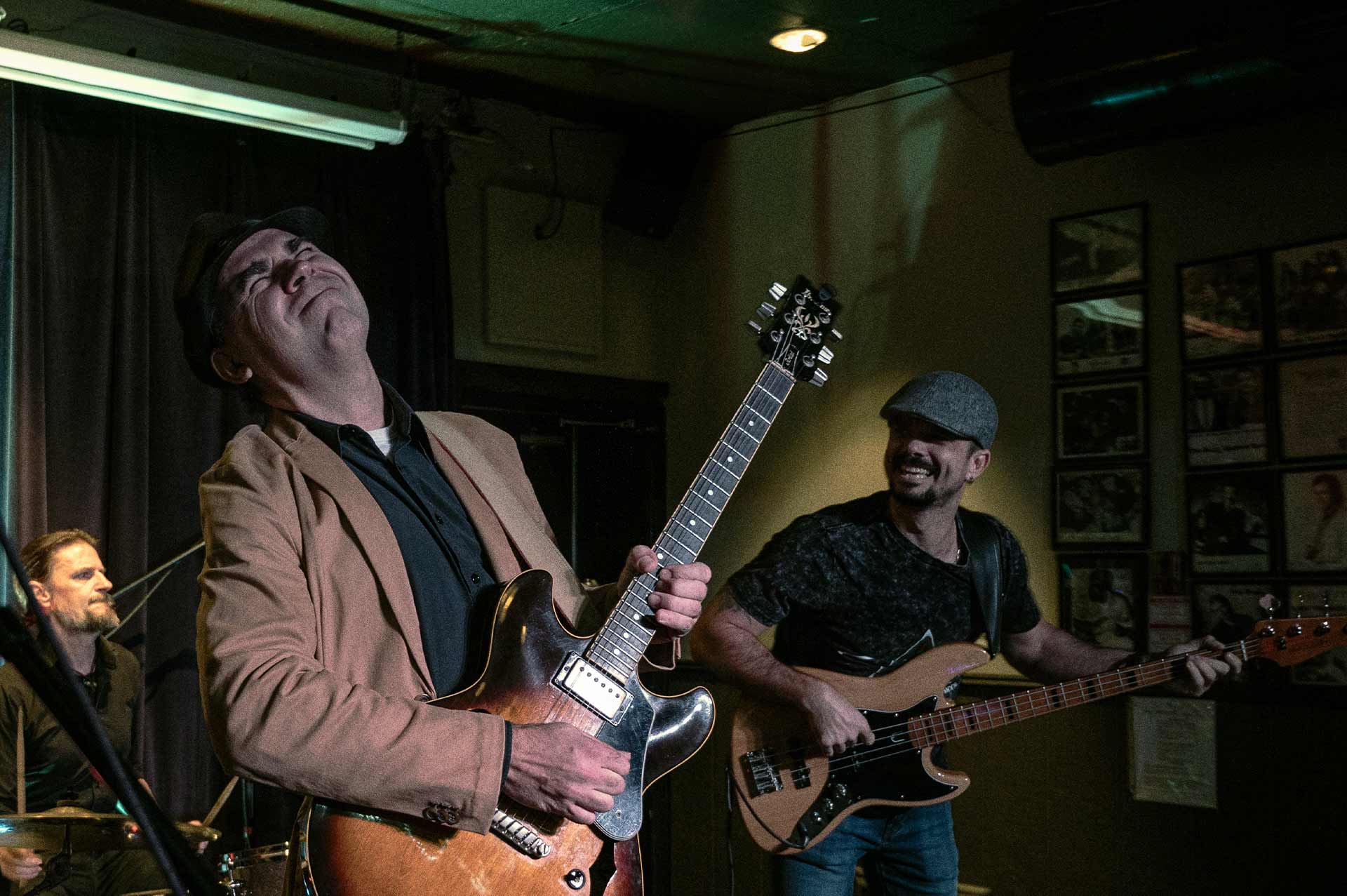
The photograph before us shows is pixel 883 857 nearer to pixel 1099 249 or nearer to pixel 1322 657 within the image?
pixel 1322 657

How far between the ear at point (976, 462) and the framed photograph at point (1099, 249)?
168 cm

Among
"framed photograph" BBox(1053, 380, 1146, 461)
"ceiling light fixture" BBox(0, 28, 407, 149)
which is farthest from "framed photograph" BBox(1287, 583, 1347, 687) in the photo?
"ceiling light fixture" BBox(0, 28, 407, 149)

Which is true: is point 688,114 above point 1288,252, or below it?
above

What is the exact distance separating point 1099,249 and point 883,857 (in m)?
2.74

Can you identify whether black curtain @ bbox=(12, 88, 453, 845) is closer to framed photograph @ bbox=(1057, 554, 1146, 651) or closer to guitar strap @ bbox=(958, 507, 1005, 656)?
guitar strap @ bbox=(958, 507, 1005, 656)

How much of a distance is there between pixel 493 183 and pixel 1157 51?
3238mm

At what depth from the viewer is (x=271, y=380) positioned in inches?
81.4

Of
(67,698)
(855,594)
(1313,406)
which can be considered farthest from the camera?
(1313,406)

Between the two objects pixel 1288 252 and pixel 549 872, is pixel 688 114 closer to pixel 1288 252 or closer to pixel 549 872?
pixel 1288 252

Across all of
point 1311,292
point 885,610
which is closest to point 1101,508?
point 1311,292

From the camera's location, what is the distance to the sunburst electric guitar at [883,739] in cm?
317

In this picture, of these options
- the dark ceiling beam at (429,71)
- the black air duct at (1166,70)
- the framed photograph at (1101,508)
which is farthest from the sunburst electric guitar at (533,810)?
the dark ceiling beam at (429,71)

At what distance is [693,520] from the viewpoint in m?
2.24

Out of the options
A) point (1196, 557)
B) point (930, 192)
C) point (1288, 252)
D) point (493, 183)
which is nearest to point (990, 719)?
point (1196, 557)
